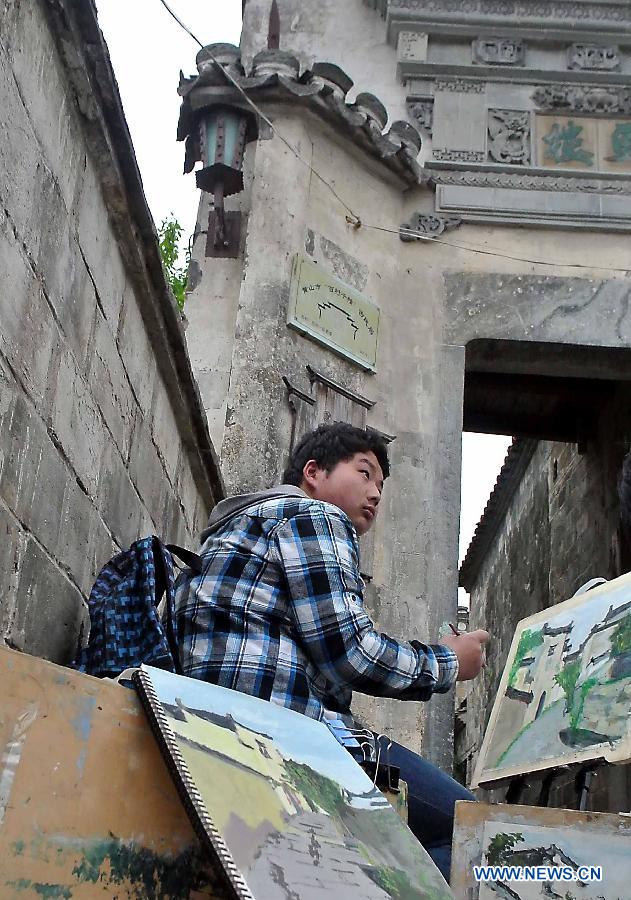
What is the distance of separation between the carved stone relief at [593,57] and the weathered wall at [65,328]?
573cm

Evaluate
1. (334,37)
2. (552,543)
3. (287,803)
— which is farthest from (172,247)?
(287,803)

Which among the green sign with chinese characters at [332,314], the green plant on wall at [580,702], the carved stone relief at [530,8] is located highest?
the carved stone relief at [530,8]

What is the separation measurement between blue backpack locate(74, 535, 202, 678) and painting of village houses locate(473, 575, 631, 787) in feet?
4.18

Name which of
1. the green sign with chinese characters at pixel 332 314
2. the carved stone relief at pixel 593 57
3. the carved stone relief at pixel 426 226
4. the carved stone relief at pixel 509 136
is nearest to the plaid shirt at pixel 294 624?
the green sign with chinese characters at pixel 332 314

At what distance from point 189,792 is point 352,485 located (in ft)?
4.13

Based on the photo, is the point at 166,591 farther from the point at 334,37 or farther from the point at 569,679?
the point at 334,37

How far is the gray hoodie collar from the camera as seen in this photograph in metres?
2.35

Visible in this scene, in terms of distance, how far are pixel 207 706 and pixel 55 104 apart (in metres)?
1.37

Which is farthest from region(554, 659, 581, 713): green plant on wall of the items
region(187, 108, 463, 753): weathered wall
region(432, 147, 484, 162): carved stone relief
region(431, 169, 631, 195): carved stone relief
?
region(432, 147, 484, 162): carved stone relief

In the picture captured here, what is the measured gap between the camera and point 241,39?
26.9 ft

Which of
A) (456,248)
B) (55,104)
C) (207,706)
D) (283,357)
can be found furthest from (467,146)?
(207,706)

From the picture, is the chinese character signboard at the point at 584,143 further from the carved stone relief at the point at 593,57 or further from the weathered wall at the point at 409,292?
the carved stone relief at the point at 593,57

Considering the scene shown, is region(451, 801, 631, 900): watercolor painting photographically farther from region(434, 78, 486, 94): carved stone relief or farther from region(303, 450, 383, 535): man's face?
region(434, 78, 486, 94): carved stone relief

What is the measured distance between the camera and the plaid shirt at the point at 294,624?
2068 mm
